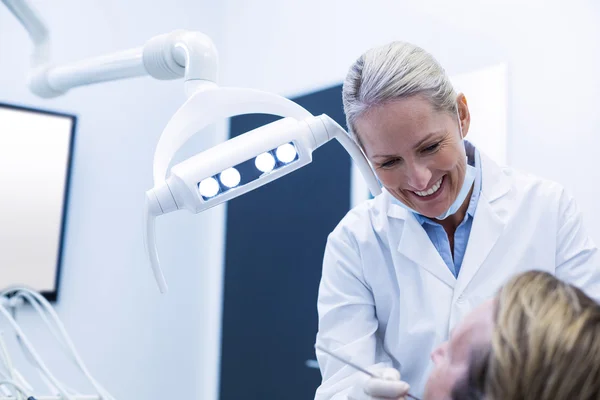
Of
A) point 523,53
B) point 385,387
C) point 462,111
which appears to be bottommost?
point 385,387

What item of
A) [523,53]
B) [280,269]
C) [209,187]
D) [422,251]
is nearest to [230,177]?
[209,187]

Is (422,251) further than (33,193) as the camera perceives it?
No

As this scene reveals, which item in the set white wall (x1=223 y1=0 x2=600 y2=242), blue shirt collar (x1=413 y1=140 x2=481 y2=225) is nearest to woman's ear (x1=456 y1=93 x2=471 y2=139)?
blue shirt collar (x1=413 y1=140 x2=481 y2=225)

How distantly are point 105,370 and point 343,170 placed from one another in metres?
1.38

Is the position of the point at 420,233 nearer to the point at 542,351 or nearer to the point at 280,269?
the point at 542,351

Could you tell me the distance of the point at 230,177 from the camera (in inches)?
31.2

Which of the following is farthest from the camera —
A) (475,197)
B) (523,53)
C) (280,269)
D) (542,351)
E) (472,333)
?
(280,269)

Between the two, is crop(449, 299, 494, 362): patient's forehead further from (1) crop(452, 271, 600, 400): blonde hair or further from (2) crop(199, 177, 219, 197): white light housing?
(2) crop(199, 177, 219, 197): white light housing

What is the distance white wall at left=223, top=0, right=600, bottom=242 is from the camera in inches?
64.1

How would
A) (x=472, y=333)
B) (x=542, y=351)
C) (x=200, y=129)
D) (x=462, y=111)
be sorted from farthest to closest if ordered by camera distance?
(x=462, y=111) → (x=200, y=129) → (x=472, y=333) → (x=542, y=351)

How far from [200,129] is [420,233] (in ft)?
1.87

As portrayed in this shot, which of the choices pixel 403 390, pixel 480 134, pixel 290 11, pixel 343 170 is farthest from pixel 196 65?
pixel 290 11

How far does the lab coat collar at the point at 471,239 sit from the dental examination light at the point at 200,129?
262mm

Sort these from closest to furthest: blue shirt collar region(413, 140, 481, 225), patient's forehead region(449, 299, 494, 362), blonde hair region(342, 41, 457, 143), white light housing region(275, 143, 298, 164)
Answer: patient's forehead region(449, 299, 494, 362), white light housing region(275, 143, 298, 164), blonde hair region(342, 41, 457, 143), blue shirt collar region(413, 140, 481, 225)
